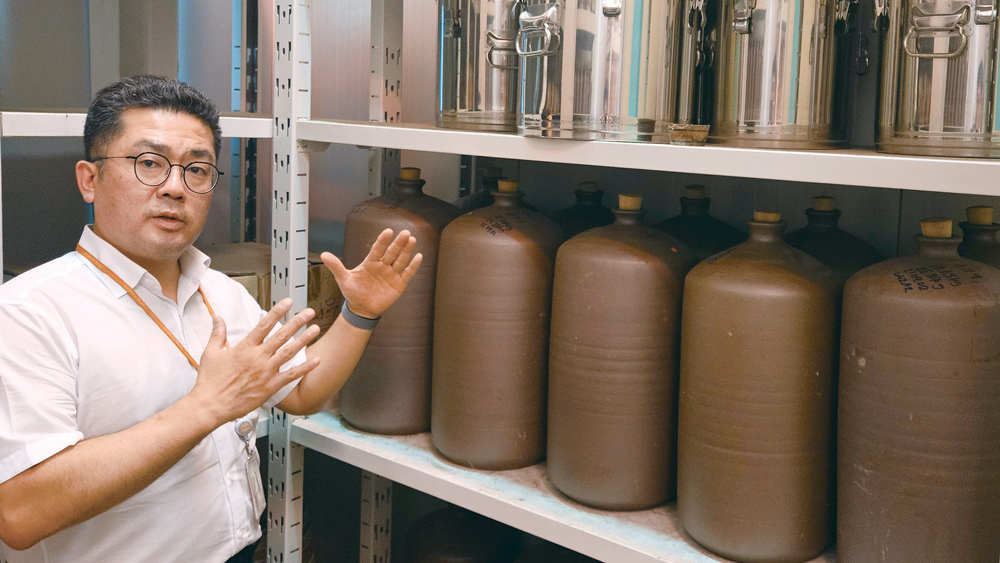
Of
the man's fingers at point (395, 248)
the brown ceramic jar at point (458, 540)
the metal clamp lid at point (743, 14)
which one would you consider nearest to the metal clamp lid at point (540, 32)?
the metal clamp lid at point (743, 14)

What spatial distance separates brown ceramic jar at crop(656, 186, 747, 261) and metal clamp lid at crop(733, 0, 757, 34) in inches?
14.8

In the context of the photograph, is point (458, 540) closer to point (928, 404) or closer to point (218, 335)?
point (218, 335)

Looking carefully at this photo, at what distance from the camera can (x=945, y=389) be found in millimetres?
979

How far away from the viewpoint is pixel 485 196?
164cm

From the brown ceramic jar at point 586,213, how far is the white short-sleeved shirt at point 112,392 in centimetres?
63

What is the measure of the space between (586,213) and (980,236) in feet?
2.11

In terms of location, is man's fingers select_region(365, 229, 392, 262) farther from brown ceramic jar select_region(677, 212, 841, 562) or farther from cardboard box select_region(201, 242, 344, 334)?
brown ceramic jar select_region(677, 212, 841, 562)

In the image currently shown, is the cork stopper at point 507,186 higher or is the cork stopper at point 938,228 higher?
the cork stopper at point 507,186

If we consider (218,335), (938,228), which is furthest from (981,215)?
(218,335)

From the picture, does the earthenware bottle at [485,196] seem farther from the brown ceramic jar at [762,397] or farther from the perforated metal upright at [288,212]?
the brown ceramic jar at [762,397]

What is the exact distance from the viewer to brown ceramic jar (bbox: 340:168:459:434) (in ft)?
4.89

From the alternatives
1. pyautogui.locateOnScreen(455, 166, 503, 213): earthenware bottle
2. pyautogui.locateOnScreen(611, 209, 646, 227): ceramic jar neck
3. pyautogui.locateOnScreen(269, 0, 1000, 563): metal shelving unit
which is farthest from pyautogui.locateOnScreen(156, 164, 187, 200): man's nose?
pyautogui.locateOnScreen(611, 209, 646, 227): ceramic jar neck

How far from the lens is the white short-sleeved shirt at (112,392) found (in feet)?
3.44

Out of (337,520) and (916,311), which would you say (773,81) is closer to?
(916,311)
